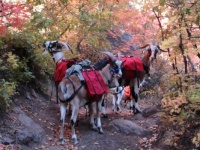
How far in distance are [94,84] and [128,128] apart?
65.3 inches

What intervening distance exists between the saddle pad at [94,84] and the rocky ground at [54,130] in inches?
43.9

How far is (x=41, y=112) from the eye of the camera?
340 inches

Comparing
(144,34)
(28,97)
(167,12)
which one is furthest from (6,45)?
(144,34)

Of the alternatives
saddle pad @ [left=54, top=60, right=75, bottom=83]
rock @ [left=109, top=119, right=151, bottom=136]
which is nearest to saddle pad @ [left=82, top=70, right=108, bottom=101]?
saddle pad @ [left=54, top=60, right=75, bottom=83]

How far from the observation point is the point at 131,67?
376 inches

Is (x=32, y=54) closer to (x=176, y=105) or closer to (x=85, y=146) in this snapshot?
(x=85, y=146)

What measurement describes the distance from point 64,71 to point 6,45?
2068mm

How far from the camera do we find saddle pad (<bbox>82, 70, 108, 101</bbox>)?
7457 millimetres

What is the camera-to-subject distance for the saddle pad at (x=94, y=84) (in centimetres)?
746

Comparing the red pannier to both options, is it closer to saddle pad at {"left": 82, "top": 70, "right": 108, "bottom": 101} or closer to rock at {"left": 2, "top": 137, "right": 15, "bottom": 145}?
saddle pad at {"left": 82, "top": 70, "right": 108, "bottom": 101}

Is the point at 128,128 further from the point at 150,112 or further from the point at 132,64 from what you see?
the point at 132,64

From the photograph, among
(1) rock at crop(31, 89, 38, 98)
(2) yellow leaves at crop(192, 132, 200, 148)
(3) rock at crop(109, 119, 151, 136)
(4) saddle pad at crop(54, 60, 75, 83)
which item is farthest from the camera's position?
(1) rock at crop(31, 89, 38, 98)

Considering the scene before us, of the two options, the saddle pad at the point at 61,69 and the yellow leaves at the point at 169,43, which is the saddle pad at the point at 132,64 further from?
the yellow leaves at the point at 169,43

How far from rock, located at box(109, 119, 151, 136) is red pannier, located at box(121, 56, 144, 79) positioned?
1.85m
